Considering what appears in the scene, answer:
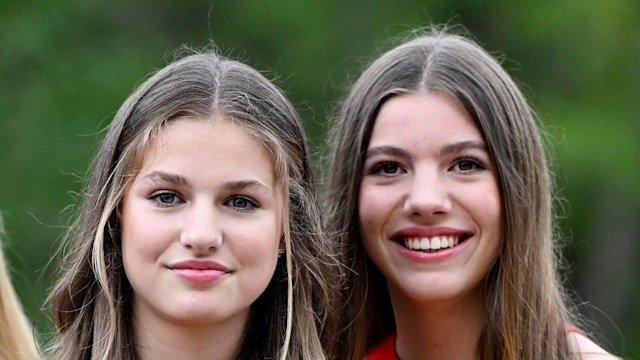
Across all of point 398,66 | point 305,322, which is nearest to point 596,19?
point 398,66

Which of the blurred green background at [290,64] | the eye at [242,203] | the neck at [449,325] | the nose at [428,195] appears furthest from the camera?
the blurred green background at [290,64]

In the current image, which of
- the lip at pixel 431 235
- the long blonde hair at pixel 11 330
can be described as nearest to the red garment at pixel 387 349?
the lip at pixel 431 235

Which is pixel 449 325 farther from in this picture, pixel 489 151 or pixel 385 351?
pixel 489 151

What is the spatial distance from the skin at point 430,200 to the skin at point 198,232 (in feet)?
2.10

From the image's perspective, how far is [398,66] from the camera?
4.66 m

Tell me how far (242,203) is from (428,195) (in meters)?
0.76

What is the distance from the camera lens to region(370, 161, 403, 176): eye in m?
4.50

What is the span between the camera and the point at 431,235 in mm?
4449

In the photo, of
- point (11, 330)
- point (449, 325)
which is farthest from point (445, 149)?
point (11, 330)

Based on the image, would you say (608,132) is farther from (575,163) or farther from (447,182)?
(447,182)

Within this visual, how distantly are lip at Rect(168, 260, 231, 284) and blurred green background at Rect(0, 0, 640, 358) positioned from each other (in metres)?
5.73

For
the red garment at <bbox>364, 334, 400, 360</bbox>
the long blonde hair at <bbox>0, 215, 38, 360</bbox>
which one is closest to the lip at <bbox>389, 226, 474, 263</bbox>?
the red garment at <bbox>364, 334, 400, 360</bbox>

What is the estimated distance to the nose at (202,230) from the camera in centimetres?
373

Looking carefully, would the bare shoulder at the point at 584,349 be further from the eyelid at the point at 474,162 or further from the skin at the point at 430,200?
the eyelid at the point at 474,162
